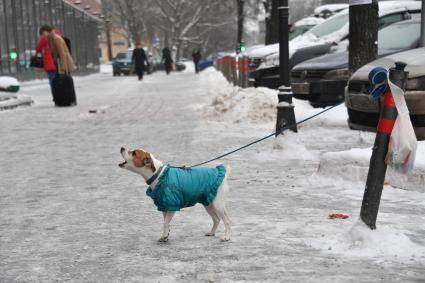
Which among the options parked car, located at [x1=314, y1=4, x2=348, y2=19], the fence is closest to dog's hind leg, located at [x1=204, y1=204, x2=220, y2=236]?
parked car, located at [x1=314, y1=4, x2=348, y2=19]

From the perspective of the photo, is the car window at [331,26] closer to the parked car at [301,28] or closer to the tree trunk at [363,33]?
the parked car at [301,28]

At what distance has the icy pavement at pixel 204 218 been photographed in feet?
13.7

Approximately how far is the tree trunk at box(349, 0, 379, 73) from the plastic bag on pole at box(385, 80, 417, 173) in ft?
19.5

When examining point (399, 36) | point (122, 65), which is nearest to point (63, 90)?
point (399, 36)

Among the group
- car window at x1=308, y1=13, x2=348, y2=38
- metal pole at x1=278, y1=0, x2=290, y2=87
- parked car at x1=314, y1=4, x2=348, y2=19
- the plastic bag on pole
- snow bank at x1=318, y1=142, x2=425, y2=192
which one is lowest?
snow bank at x1=318, y1=142, x2=425, y2=192

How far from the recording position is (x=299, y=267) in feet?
13.7

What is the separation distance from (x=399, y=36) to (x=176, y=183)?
915cm

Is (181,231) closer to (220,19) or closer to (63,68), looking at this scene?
(63,68)

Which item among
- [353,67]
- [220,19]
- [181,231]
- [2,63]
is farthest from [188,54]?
[181,231]

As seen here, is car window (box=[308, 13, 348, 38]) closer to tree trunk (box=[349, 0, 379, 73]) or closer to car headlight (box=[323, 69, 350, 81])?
car headlight (box=[323, 69, 350, 81])

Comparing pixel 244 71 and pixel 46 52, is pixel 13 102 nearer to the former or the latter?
pixel 46 52

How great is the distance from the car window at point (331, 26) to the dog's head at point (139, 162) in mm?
12175

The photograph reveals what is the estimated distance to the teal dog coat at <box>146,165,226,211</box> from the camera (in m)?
4.55

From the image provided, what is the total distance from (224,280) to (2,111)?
13777mm
